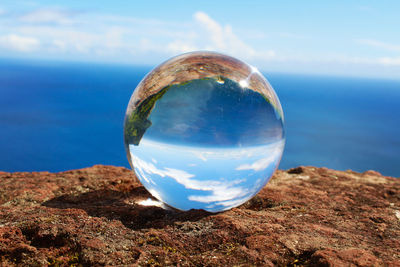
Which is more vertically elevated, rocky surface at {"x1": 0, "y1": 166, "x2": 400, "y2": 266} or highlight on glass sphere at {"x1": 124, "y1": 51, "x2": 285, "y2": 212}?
highlight on glass sphere at {"x1": 124, "y1": 51, "x2": 285, "y2": 212}

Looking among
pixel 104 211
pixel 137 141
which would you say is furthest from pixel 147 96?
pixel 104 211

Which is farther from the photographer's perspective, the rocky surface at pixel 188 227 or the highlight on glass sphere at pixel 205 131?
the highlight on glass sphere at pixel 205 131

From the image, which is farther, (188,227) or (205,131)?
(188,227)

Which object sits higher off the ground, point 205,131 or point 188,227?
point 205,131

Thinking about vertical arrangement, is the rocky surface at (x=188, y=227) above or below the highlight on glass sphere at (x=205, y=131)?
below
